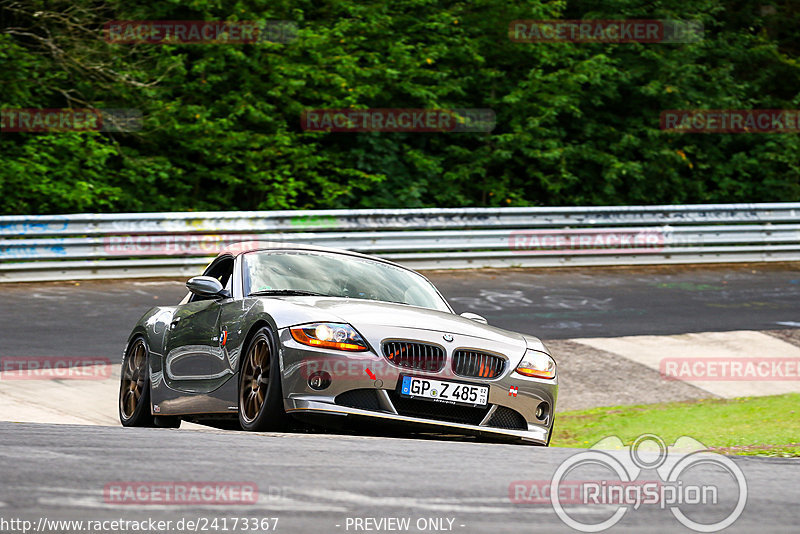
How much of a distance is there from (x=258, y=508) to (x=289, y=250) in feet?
14.2

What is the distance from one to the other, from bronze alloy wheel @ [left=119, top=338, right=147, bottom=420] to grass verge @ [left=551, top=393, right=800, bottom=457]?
3.30 metres

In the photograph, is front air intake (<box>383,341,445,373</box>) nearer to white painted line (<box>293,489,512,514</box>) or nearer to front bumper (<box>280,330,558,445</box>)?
front bumper (<box>280,330,558,445</box>)

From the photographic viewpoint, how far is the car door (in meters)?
7.46

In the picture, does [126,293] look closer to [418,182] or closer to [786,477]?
[418,182]

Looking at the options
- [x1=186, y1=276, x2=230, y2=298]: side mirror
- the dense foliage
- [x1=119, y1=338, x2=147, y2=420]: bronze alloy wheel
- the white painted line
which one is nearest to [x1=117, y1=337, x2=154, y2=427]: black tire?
[x1=119, y1=338, x2=147, y2=420]: bronze alloy wheel

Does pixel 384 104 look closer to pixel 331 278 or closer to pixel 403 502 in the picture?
pixel 331 278

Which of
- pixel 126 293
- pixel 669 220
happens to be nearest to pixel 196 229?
pixel 126 293

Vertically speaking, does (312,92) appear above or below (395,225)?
above

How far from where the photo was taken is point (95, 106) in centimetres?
2083

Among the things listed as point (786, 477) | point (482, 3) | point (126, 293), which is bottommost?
point (126, 293)

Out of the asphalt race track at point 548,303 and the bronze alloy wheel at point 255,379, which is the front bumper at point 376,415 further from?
the asphalt race track at point 548,303

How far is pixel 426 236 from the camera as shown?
1953 cm

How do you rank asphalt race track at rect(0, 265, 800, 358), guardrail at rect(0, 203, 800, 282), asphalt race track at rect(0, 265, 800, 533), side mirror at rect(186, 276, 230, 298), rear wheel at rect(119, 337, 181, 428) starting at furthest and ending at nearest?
guardrail at rect(0, 203, 800, 282), asphalt race track at rect(0, 265, 800, 358), rear wheel at rect(119, 337, 181, 428), side mirror at rect(186, 276, 230, 298), asphalt race track at rect(0, 265, 800, 533)

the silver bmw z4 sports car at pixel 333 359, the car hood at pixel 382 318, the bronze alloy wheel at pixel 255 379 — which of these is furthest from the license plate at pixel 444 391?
the bronze alloy wheel at pixel 255 379
